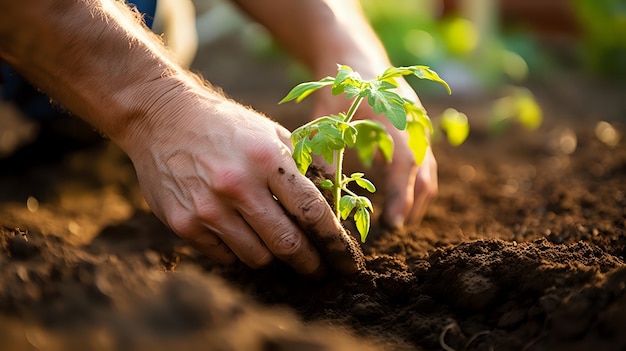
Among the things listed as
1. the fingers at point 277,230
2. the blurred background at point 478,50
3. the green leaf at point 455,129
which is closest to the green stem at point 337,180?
the fingers at point 277,230

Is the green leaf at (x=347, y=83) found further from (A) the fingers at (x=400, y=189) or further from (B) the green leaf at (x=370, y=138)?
(A) the fingers at (x=400, y=189)

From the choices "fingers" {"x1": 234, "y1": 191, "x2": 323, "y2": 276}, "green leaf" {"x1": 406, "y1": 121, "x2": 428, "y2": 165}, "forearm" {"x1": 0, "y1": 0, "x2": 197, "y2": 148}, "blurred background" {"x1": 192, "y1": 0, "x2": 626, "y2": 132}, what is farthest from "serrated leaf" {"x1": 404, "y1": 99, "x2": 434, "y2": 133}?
"blurred background" {"x1": 192, "y1": 0, "x2": 626, "y2": 132}

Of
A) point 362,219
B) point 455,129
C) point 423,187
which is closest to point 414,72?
point 362,219

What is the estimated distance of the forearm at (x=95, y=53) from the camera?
4.59 feet

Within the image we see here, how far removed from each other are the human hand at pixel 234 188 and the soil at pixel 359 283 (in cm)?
9

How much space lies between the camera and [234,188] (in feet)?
4.27

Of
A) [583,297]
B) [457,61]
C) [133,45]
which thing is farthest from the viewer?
[457,61]

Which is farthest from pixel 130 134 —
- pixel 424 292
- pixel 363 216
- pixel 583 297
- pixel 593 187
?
pixel 593 187

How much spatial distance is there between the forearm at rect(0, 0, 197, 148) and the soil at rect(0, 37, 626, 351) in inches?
12.3

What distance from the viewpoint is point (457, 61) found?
3928mm

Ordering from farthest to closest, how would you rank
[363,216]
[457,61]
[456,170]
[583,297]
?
[457,61] < [456,170] < [363,216] < [583,297]

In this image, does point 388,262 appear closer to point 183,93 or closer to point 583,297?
point 583,297

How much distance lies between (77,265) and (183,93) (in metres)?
0.43

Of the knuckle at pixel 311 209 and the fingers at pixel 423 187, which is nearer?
the knuckle at pixel 311 209
